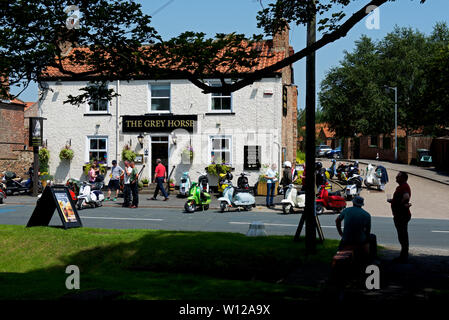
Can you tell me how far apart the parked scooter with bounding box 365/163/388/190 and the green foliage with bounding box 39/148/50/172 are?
57.5 feet

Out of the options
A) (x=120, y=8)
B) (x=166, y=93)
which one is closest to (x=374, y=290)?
(x=120, y=8)

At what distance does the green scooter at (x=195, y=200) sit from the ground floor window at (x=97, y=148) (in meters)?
9.53

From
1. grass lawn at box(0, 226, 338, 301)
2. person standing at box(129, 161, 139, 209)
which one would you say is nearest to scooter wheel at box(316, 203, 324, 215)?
grass lawn at box(0, 226, 338, 301)

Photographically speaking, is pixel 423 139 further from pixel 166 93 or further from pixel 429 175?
pixel 166 93

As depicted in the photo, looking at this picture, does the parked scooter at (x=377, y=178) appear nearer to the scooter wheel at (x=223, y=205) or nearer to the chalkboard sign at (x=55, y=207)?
the scooter wheel at (x=223, y=205)

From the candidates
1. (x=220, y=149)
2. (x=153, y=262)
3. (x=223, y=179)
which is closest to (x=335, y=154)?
(x=220, y=149)

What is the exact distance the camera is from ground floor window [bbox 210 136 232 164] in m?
25.7

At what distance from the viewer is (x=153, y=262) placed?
9.87 metres

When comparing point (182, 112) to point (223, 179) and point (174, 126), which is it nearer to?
point (174, 126)

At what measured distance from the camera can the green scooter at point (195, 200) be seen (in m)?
18.7

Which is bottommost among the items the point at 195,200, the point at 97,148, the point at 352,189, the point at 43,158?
the point at 195,200

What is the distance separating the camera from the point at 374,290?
7.45 meters

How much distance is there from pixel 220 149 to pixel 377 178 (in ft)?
27.1
